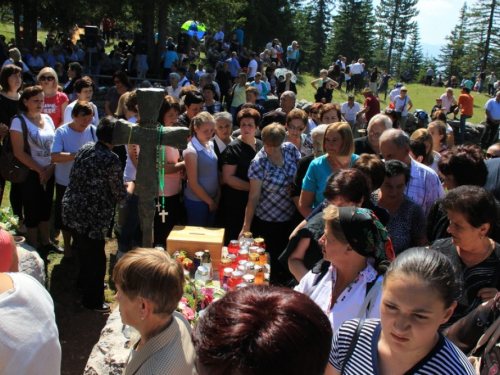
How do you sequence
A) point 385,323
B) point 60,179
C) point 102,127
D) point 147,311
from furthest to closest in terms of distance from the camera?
point 60,179
point 102,127
point 147,311
point 385,323

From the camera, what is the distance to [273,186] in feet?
15.0

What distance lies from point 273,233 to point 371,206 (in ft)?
5.70

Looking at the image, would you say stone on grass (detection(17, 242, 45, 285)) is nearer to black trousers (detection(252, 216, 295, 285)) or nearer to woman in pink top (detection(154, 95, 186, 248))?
woman in pink top (detection(154, 95, 186, 248))

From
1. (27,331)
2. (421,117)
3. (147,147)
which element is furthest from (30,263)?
(421,117)

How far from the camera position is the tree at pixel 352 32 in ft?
165

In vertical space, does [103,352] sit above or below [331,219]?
below

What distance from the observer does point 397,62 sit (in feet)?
263

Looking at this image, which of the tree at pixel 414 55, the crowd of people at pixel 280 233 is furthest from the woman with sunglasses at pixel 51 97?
the tree at pixel 414 55

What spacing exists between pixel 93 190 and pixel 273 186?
1.62m

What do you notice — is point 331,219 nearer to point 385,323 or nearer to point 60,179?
point 385,323

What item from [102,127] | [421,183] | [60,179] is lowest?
[60,179]

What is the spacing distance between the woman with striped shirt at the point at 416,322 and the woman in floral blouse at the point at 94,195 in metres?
2.84

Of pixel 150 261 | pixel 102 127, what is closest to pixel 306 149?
pixel 102 127

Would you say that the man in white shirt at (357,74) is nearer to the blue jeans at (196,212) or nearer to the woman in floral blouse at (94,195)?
the blue jeans at (196,212)
